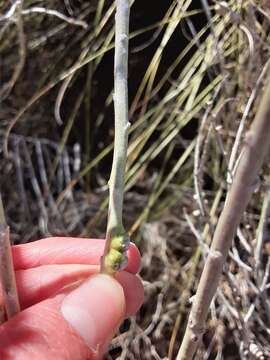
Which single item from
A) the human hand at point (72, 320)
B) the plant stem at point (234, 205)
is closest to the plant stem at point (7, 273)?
the human hand at point (72, 320)

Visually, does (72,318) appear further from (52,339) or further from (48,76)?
(48,76)

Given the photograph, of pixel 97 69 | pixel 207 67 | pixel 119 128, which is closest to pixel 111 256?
pixel 119 128

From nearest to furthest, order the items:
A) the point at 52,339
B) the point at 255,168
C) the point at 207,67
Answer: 1. the point at 255,168
2. the point at 52,339
3. the point at 207,67

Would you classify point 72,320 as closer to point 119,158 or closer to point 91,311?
point 91,311

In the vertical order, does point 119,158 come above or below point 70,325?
above

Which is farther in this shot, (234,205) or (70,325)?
(70,325)

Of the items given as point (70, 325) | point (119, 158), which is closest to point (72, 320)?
point (70, 325)

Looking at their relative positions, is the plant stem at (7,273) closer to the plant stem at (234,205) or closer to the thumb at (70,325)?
the thumb at (70,325)
